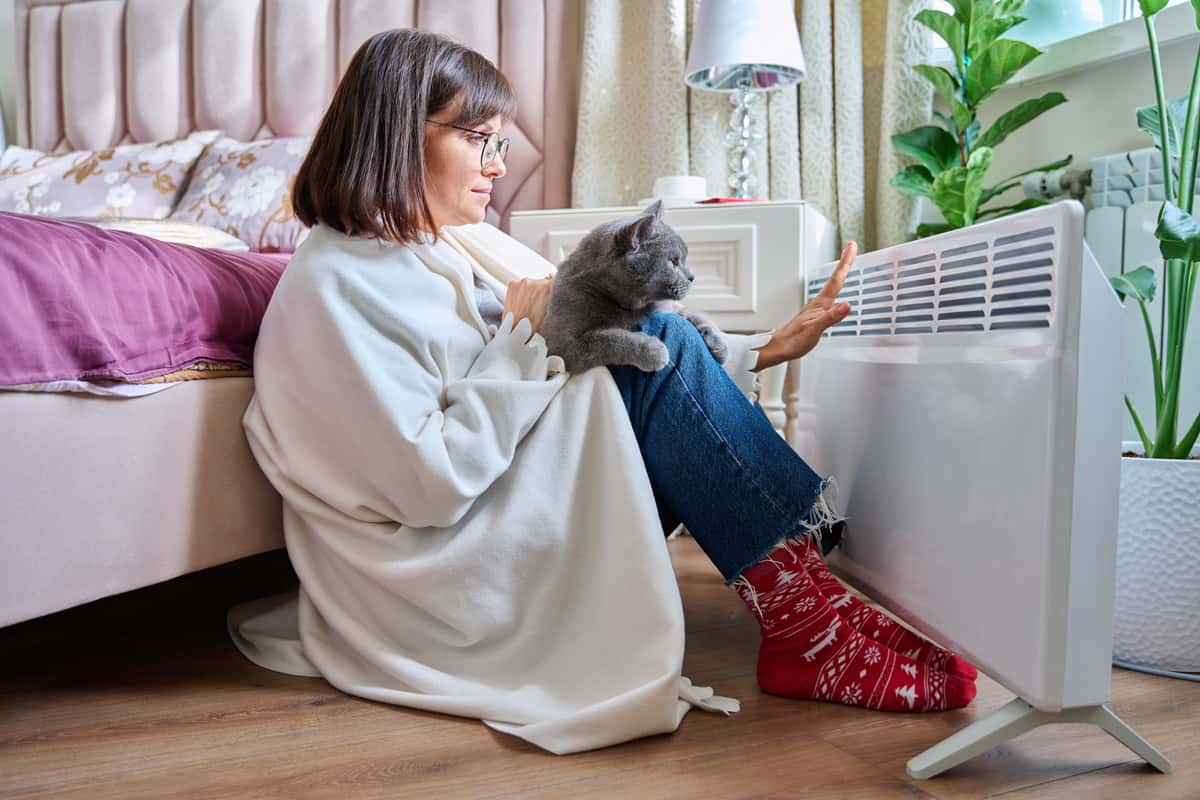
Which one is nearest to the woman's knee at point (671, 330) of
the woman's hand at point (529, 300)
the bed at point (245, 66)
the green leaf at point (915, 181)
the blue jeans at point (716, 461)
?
the blue jeans at point (716, 461)

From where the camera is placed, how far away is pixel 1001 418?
0.84 meters

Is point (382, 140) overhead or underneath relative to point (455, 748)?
overhead

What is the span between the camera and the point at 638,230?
1031 millimetres

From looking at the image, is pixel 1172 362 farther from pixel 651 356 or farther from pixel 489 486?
pixel 489 486

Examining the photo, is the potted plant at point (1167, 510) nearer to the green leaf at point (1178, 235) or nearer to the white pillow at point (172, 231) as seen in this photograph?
the green leaf at point (1178, 235)

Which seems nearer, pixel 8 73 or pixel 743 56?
pixel 743 56

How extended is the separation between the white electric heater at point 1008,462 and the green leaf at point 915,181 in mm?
921

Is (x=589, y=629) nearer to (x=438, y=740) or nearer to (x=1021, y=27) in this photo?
(x=438, y=740)

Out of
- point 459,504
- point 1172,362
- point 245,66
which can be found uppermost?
point 245,66

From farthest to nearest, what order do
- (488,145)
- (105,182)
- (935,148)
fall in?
(105,182), (935,148), (488,145)

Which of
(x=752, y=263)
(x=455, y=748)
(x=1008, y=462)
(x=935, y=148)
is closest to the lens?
(x=1008, y=462)

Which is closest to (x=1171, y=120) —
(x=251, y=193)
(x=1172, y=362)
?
(x=1172, y=362)

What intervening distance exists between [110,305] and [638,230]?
0.56 m

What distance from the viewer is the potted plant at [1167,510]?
1134 mm
